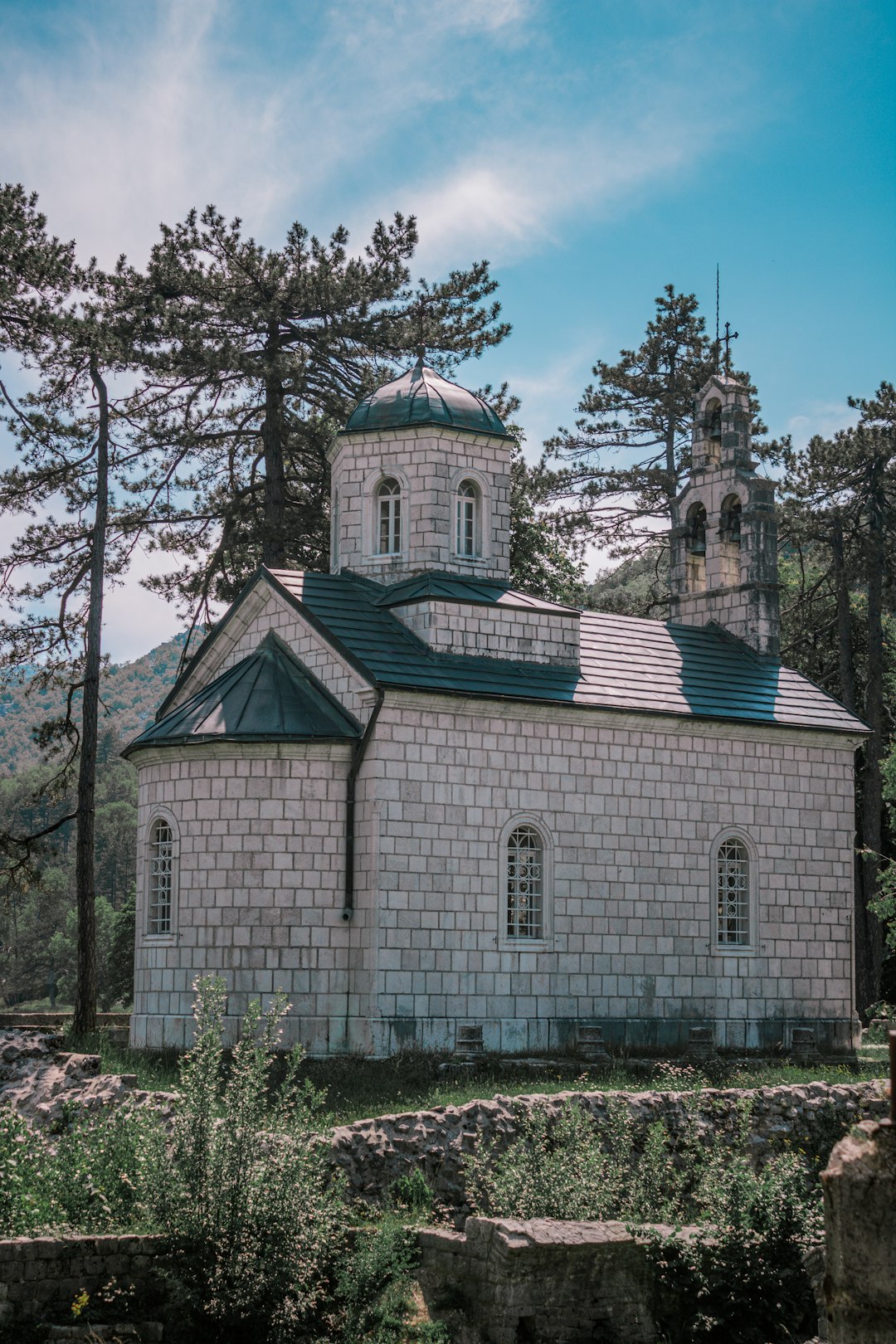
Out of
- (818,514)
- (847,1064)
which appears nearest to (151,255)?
(818,514)

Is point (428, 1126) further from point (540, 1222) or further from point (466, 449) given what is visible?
point (466, 449)

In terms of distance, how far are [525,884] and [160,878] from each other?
499cm

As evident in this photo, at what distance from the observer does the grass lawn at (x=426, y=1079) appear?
15.4m

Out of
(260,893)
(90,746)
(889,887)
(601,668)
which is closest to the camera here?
(260,893)

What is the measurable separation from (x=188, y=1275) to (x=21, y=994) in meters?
71.3

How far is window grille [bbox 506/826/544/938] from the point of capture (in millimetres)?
19875

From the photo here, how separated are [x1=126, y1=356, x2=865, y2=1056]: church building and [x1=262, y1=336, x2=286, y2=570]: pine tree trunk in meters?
5.39

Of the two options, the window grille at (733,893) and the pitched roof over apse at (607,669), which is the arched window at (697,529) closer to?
the pitched roof over apse at (607,669)

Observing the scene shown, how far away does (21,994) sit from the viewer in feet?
252

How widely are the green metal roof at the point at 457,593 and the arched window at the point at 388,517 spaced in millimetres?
720

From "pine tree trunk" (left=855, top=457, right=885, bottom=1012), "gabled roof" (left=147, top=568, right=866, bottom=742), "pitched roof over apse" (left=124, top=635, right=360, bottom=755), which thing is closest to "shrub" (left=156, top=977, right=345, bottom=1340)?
"pitched roof over apse" (left=124, top=635, right=360, bottom=755)

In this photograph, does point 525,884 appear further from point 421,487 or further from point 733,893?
point 421,487

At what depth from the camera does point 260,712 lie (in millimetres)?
19203

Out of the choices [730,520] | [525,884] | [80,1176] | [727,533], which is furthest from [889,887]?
[80,1176]
